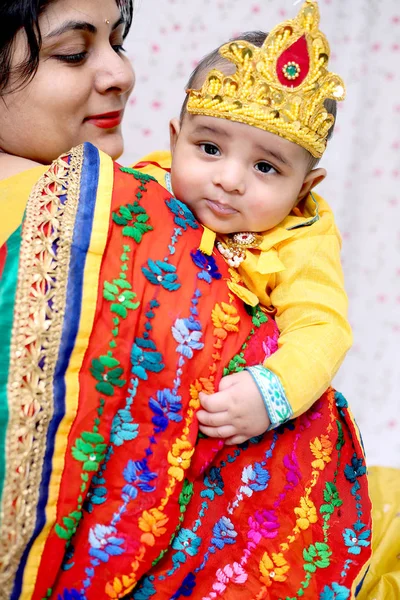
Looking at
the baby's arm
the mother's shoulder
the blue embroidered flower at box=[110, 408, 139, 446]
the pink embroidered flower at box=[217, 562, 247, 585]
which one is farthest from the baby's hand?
the mother's shoulder

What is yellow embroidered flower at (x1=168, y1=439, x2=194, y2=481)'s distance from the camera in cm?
97

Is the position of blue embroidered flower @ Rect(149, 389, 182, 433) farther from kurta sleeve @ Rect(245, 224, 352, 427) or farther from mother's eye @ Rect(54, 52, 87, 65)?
mother's eye @ Rect(54, 52, 87, 65)

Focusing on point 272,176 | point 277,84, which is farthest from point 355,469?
point 277,84

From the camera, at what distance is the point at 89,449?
0.91 meters

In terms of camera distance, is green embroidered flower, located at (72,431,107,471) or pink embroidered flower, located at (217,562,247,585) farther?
pink embroidered flower, located at (217,562,247,585)

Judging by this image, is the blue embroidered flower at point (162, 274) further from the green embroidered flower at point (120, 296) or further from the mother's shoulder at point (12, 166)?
the mother's shoulder at point (12, 166)

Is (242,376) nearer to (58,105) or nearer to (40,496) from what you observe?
(40,496)

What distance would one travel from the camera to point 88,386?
905 mm

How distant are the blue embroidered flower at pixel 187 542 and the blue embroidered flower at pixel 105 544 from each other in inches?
5.0

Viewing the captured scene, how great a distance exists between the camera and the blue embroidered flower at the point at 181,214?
1059 millimetres

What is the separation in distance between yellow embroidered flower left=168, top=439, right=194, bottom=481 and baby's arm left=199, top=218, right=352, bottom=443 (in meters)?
0.05

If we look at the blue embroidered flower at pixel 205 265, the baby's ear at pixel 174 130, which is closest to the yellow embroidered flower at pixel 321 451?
the blue embroidered flower at pixel 205 265

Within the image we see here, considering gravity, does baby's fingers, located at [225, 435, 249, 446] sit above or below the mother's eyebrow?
below

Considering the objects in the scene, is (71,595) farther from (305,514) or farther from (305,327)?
(305,327)
